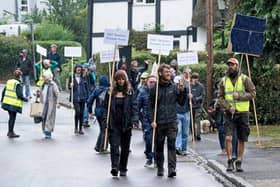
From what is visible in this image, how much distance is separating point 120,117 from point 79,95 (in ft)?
23.8

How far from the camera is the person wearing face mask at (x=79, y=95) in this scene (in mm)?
20938

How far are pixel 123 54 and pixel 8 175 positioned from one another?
12.3 meters

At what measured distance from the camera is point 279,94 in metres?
24.5

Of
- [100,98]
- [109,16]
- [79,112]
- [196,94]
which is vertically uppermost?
[109,16]

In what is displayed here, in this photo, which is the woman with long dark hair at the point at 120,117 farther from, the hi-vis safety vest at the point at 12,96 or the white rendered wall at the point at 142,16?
the white rendered wall at the point at 142,16

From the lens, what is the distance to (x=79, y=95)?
21031 mm

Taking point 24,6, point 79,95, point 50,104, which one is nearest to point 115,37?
point 50,104

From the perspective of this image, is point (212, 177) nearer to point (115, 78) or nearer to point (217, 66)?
point (115, 78)

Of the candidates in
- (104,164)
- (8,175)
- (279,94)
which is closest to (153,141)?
(104,164)

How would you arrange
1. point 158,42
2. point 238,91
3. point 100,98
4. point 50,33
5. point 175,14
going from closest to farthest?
point 238,91 → point 100,98 → point 158,42 → point 175,14 → point 50,33

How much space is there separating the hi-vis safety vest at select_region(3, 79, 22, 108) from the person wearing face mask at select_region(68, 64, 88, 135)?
1491 mm

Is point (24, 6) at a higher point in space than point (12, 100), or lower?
higher

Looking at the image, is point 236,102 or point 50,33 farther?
point 50,33

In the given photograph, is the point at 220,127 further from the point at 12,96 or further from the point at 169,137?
the point at 12,96
